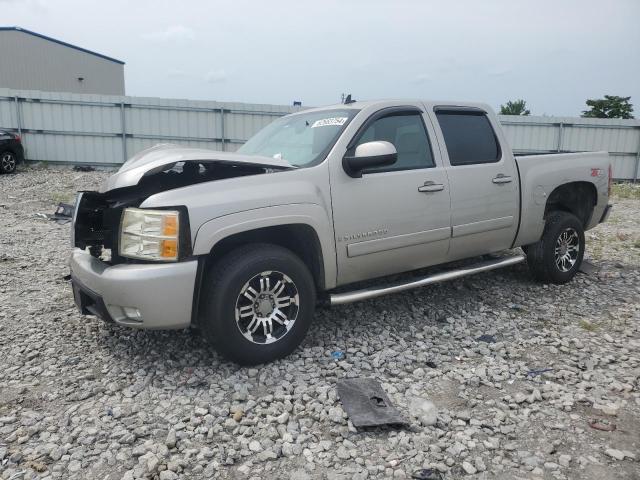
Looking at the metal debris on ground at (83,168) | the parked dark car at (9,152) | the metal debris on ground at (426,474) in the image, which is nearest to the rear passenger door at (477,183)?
the metal debris on ground at (426,474)

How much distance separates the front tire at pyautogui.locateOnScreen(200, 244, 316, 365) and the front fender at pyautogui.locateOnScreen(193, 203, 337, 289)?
20cm

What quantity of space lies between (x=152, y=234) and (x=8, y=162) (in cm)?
1319

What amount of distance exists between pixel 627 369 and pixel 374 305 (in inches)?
82.5

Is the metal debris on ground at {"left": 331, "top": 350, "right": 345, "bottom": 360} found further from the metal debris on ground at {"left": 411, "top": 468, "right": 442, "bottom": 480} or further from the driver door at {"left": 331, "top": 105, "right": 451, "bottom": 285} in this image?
the metal debris on ground at {"left": 411, "top": 468, "right": 442, "bottom": 480}

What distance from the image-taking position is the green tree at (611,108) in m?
37.2

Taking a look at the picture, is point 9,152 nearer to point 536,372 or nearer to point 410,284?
A: point 410,284

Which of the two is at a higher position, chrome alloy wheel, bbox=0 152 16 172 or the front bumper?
chrome alloy wheel, bbox=0 152 16 172

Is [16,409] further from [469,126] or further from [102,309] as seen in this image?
[469,126]

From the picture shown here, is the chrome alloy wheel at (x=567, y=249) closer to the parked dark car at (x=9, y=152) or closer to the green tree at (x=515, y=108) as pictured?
the parked dark car at (x=9, y=152)

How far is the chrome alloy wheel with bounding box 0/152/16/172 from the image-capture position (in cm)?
1365

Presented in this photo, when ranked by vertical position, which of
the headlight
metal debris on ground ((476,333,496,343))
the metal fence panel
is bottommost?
metal debris on ground ((476,333,496,343))

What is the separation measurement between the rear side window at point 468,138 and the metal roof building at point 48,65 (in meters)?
28.2

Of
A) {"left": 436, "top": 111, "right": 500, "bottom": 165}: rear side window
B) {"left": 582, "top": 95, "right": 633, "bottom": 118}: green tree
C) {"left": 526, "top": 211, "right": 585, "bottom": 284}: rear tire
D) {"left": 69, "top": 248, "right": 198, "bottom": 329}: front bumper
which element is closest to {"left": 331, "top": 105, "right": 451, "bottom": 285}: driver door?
{"left": 436, "top": 111, "right": 500, "bottom": 165}: rear side window

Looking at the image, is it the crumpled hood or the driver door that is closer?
the crumpled hood
